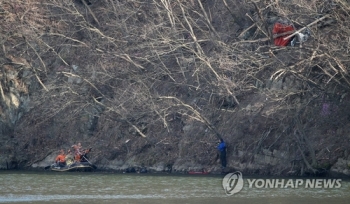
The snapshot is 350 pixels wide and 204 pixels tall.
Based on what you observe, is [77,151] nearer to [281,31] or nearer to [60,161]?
[60,161]

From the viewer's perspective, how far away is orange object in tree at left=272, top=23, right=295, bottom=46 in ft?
98.1

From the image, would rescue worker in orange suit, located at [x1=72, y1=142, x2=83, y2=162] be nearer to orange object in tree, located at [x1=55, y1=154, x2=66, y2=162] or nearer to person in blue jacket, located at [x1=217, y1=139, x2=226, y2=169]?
orange object in tree, located at [x1=55, y1=154, x2=66, y2=162]

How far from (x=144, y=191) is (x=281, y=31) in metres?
9.77

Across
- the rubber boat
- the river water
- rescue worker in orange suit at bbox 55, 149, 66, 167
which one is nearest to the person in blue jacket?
the river water

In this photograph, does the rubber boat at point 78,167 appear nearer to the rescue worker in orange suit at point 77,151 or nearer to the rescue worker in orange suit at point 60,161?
the rescue worker in orange suit at point 60,161

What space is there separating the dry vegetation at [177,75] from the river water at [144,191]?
3.17 meters

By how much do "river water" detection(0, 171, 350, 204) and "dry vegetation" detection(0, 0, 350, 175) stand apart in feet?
10.4

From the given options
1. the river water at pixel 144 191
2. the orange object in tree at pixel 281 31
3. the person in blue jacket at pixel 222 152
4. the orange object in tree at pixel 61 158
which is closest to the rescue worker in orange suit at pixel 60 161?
the orange object in tree at pixel 61 158

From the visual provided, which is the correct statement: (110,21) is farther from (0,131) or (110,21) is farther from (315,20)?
(315,20)

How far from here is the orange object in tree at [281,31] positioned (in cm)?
2989

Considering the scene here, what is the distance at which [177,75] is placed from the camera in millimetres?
35375
